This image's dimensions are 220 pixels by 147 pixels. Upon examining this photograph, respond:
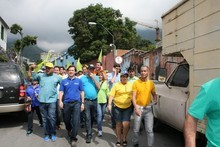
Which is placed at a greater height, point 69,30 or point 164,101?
point 69,30

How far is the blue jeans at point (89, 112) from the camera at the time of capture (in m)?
6.52

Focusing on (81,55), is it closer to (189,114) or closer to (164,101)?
(164,101)

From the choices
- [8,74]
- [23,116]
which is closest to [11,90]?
[8,74]

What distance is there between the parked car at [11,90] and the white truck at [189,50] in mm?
3763

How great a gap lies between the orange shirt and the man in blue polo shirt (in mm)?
1351

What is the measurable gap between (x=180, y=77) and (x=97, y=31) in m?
36.7

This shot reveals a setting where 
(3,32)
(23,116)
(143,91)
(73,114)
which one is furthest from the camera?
(3,32)

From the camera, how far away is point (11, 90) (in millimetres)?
7797

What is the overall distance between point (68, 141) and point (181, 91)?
9.32 ft

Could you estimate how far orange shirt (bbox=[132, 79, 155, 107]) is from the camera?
5.60 meters

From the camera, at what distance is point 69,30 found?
45.6m

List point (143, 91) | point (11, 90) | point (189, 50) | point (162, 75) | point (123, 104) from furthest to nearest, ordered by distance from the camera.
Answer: point (11, 90) → point (162, 75) → point (123, 104) → point (143, 91) → point (189, 50)

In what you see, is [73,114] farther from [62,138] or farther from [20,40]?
[20,40]

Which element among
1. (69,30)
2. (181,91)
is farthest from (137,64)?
(69,30)
